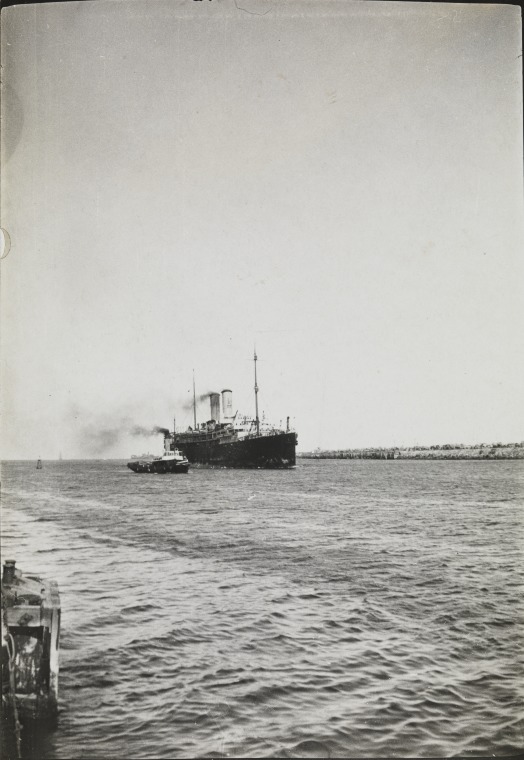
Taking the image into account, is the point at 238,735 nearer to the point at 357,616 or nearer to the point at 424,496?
the point at 357,616

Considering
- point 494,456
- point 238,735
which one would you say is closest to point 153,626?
point 238,735

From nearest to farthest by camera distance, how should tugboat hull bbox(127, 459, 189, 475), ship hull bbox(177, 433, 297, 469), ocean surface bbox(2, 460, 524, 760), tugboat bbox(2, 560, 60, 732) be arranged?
1. tugboat bbox(2, 560, 60, 732)
2. ocean surface bbox(2, 460, 524, 760)
3. tugboat hull bbox(127, 459, 189, 475)
4. ship hull bbox(177, 433, 297, 469)

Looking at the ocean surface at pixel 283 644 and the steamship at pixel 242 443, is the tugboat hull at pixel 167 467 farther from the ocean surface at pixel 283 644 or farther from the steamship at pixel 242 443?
the ocean surface at pixel 283 644

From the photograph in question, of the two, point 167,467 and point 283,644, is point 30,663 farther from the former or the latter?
point 167,467

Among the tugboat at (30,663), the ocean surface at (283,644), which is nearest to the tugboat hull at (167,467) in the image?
the ocean surface at (283,644)

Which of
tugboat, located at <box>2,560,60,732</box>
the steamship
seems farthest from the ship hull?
tugboat, located at <box>2,560,60,732</box>

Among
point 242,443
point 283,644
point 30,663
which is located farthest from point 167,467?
point 30,663

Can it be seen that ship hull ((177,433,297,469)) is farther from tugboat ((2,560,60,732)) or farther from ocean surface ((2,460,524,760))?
tugboat ((2,560,60,732))
